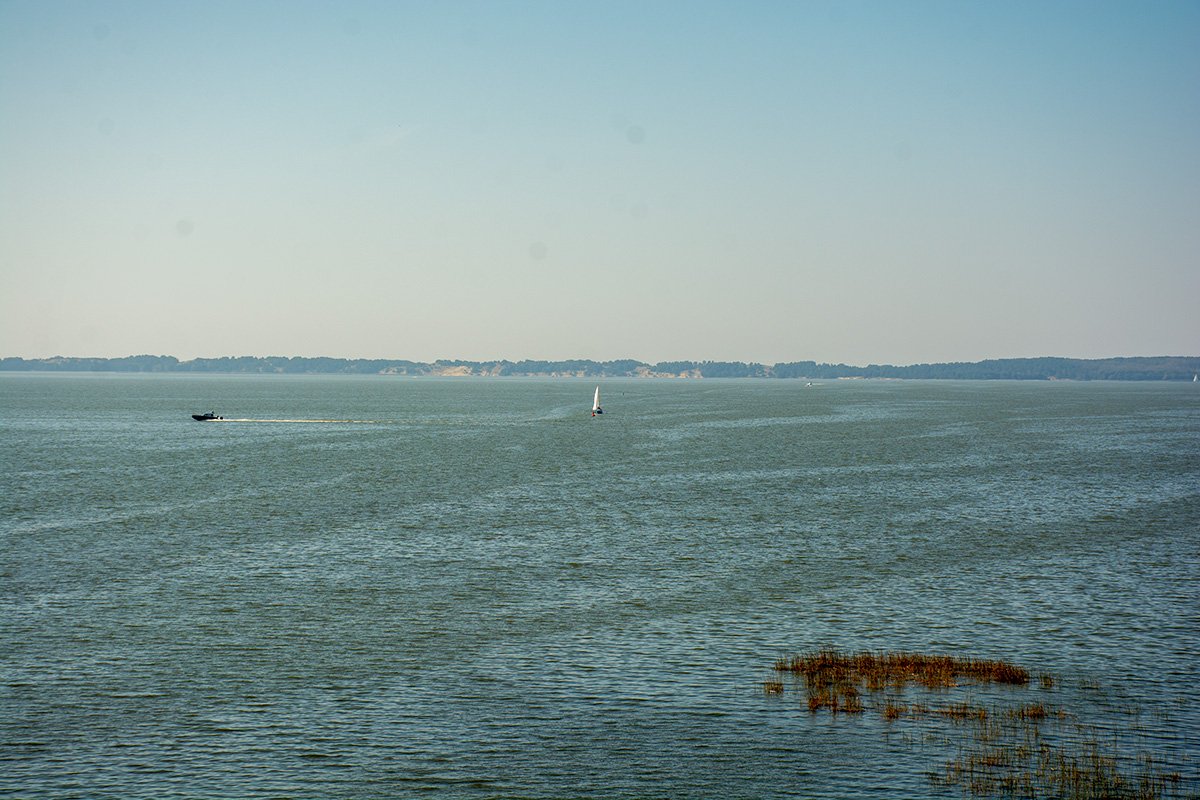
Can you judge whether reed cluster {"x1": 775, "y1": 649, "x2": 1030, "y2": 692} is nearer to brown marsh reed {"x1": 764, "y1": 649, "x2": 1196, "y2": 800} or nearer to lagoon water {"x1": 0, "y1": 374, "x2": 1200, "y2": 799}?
brown marsh reed {"x1": 764, "y1": 649, "x2": 1196, "y2": 800}

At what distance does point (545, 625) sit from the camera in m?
44.9

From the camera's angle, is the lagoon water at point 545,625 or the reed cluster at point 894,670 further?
the reed cluster at point 894,670

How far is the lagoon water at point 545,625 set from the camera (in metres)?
30.6

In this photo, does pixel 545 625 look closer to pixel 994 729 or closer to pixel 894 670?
pixel 894 670

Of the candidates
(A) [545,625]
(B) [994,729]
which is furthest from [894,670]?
(A) [545,625]

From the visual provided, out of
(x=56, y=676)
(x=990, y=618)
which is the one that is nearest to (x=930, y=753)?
(x=990, y=618)

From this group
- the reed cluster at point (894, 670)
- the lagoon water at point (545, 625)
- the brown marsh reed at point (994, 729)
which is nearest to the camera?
the brown marsh reed at point (994, 729)

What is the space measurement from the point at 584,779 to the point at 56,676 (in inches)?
717

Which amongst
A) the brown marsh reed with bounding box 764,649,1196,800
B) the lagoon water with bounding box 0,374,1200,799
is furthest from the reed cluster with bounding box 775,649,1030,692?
the lagoon water with bounding box 0,374,1200,799

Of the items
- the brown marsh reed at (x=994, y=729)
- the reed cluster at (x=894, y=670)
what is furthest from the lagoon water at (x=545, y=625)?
the reed cluster at (x=894, y=670)

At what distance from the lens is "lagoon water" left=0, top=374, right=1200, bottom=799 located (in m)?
30.6

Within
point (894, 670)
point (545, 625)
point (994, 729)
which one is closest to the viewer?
point (994, 729)

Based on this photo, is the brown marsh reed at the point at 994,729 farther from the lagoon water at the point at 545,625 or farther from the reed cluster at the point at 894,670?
the lagoon water at the point at 545,625

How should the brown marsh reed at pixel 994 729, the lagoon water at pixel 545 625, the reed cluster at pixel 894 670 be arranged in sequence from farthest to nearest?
1. the reed cluster at pixel 894 670
2. the lagoon water at pixel 545 625
3. the brown marsh reed at pixel 994 729
